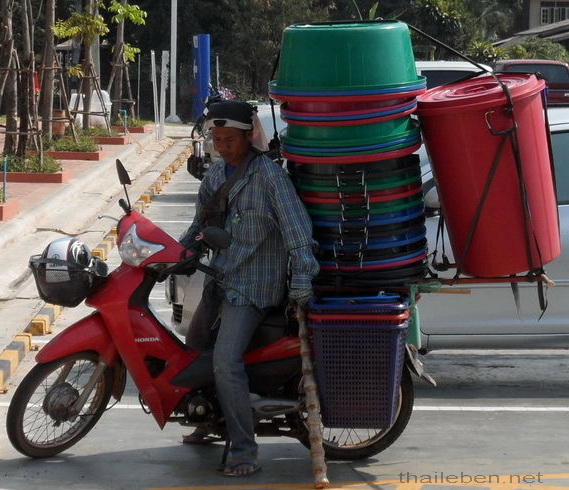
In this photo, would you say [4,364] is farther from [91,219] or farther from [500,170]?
[91,219]

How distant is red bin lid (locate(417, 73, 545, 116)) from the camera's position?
5.36 metres

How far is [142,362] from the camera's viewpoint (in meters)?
5.73

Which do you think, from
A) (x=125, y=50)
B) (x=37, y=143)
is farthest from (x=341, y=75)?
(x=125, y=50)

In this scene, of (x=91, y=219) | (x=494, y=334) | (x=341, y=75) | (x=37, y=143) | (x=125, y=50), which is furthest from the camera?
(x=125, y=50)

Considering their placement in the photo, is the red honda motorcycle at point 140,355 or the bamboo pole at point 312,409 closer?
the bamboo pole at point 312,409

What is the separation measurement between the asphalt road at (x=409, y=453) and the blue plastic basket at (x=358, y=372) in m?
0.36

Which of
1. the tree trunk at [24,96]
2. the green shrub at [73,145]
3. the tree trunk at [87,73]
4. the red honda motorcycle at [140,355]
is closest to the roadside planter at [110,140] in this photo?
the tree trunk at [87,73]

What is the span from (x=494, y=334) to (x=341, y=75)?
282 cm

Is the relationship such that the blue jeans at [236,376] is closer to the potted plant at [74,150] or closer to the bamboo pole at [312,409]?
the bamboo pole at [312,409]

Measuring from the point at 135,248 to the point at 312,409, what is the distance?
115 cm

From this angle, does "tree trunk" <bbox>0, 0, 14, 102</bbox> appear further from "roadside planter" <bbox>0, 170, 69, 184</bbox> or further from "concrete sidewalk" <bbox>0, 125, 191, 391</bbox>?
"concrete sidewalk" <bbox>0, 125, 191, 391</bbox>

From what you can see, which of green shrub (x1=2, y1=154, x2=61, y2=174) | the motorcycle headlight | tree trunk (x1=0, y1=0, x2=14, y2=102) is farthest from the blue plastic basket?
green shrub (x1=2, y1=154, x2=61, y2=174)

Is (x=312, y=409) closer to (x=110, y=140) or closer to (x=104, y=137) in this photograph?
(x=110, y=140)

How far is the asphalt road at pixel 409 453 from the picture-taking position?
18.7 feet
